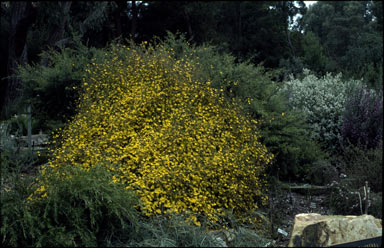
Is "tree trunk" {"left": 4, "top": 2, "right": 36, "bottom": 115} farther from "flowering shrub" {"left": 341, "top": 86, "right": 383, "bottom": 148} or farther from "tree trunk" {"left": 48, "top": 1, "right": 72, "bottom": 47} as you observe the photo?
"flowering shrub" {"left": 341, "top": 86, "right": 383, "bottom": 148}

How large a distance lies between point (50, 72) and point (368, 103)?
5.39m

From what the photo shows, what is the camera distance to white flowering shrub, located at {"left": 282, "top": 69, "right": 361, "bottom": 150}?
768 centimetres

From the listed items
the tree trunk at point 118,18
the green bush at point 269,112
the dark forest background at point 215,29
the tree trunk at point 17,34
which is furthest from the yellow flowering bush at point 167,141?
the tree trunk at point 118,18

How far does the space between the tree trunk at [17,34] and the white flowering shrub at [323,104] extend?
7.38m

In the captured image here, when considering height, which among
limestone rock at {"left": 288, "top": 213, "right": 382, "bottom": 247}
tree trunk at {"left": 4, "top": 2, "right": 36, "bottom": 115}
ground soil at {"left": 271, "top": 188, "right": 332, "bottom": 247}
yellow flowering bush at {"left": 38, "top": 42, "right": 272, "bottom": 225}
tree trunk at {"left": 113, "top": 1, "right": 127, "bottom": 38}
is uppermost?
tree trunk at {"left": 113, "top": 1, "right": 127, "bottom": 38}

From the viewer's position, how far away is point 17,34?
1173cm

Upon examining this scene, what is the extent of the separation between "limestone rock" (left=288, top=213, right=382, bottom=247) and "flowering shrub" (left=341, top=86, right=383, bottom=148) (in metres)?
3.49

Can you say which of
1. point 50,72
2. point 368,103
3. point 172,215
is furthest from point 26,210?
point 368,103

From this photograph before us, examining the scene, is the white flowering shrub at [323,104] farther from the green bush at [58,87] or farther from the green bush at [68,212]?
the green bush at [68,212]

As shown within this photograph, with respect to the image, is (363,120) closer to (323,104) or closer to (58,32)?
(323,104)

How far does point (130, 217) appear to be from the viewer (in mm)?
3539

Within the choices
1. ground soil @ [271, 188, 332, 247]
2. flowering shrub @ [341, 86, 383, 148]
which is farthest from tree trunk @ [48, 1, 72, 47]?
ground soil @ [271, 188, 332, 247]

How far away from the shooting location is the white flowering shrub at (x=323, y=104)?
25.2 feet

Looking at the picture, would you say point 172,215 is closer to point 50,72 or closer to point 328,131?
point 50,72
